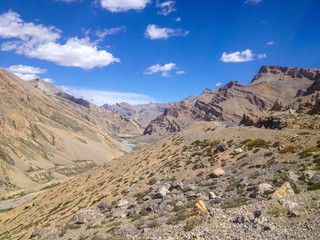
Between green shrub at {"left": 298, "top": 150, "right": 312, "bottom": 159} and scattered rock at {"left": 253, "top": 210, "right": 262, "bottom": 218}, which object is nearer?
scattered rock at {"left": 253, "top": 210, "right": 262, "bottom": 218}

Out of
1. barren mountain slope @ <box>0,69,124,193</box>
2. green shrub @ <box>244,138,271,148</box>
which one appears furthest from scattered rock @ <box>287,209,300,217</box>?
barren mountain slope @ <box>0,69,124,193</box>

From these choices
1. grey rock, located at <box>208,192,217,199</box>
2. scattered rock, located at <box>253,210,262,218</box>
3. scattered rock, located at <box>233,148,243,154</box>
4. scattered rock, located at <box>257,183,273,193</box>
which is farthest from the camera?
scattered rock, located at <box>233,148,243,154</box>

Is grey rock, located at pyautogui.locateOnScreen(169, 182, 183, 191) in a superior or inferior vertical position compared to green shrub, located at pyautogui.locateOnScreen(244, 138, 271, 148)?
inferior

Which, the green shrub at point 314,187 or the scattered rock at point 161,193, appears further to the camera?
the scattered rock at point 161,193

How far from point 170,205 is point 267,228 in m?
6.67

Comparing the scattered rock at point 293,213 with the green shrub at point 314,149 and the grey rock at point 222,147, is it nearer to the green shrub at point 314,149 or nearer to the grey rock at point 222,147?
the green shrub at point 314,149

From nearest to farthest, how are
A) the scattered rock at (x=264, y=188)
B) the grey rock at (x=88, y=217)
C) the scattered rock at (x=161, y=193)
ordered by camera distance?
the scattered rock at (x=264, y=188) < the grey rock at (x=88, y=217) < the scattered rock at (x=161, y=193)

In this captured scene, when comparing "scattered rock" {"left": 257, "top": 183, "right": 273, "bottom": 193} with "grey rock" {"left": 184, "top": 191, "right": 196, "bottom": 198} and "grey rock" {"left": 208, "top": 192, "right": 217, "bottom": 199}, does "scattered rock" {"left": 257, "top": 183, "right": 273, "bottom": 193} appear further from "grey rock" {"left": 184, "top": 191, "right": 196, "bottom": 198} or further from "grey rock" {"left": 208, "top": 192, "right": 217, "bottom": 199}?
"grey rock" {"left": 184, "top": 191, "right": 196, "bottom": 198}

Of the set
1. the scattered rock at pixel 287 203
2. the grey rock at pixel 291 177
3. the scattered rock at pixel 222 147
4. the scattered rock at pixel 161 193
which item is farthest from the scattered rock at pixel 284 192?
the scattered rock at pixel 222 147

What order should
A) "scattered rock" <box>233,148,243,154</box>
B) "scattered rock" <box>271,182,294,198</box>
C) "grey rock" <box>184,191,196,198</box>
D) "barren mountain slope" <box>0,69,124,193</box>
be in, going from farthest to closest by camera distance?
"barren mountain slope" <box>0,69,124,193</box>
"scattered rock" <box>233,148,243,154</box>
"grey rock" <box>184,191,196,198</box>
"scattered rock" <box>271,182,294,198</box>

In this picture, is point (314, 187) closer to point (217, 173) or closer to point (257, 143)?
point (217, 173)

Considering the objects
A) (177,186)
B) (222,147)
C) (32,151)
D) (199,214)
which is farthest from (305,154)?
(32,151)

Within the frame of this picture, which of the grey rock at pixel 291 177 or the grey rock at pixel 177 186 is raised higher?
the grey rock at pixel 291 177

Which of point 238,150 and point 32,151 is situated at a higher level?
point 238,150
